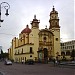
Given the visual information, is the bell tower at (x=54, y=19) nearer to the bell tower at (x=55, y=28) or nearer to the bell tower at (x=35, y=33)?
the bell tower at (x=55, y=28)

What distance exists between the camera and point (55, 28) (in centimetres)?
9331

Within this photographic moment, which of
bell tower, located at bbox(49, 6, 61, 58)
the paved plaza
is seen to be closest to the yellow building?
bell tower, located at bbox(49, 6, 61, 58)

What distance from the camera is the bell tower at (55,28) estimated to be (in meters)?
92.5

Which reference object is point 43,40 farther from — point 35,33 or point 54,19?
point 54,19

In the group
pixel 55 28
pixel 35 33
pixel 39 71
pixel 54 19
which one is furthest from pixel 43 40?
pixel 39 71

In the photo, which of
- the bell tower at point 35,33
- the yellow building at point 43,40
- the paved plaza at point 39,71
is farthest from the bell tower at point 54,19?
the paved plaza at point 39,71

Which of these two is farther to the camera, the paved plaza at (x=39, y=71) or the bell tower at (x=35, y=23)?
the bell tower at (x=35, y=23)

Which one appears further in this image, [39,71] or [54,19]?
[54,19]

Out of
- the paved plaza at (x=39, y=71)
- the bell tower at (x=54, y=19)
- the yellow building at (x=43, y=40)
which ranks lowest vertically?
the paved plaza at (x=39, y=71)

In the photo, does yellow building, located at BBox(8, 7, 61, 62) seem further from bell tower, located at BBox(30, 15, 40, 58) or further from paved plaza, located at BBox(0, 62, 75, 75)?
paved plaza, located at BBox(0, 62, 75, 75)

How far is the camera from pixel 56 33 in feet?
310

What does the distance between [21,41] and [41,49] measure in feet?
54.7

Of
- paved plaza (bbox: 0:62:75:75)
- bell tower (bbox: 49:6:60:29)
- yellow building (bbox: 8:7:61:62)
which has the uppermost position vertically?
bell tower (bbox: 49:6:60:29)

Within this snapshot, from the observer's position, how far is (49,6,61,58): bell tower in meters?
92.5
